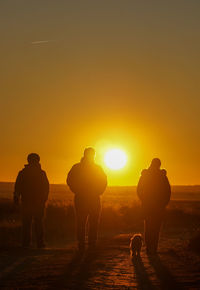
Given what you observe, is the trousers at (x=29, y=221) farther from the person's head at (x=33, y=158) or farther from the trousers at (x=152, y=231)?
the trousers at (x=152, y=231)

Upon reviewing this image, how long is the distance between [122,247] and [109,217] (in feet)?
46.9

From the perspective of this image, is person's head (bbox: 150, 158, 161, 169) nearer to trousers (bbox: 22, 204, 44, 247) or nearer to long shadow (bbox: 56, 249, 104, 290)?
long shadow (bbox: 56, 249, 104, 290)

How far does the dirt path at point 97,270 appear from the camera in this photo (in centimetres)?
1005

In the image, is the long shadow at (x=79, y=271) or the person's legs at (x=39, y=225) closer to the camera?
the long shadow at (x=79, y=271)

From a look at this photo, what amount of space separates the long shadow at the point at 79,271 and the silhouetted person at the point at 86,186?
59.7 inches

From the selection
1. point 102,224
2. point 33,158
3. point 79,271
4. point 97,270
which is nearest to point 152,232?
point 33,158

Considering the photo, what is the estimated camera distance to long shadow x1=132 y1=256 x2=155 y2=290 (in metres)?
9.89

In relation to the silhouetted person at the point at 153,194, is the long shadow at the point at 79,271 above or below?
below

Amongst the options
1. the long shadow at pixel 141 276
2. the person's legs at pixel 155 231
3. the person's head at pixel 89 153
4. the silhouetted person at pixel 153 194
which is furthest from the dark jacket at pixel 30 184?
the long shadow at pixel 141 276

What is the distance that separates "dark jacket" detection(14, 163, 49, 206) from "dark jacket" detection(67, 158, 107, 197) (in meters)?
1.23

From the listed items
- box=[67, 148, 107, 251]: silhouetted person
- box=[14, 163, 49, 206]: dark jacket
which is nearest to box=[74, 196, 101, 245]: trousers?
box=[67, 148, 107, 251]: silhouetted person

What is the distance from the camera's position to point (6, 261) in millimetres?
13211

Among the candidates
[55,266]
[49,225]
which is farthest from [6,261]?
[49,225]

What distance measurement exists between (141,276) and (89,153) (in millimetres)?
4890
